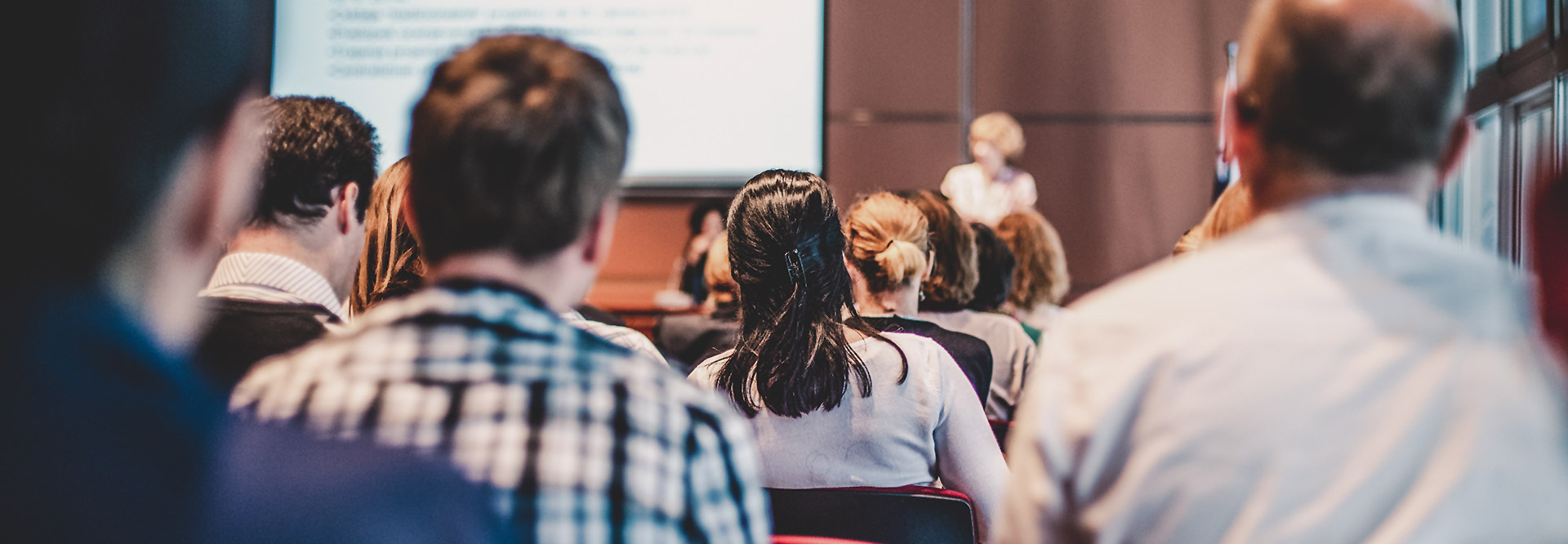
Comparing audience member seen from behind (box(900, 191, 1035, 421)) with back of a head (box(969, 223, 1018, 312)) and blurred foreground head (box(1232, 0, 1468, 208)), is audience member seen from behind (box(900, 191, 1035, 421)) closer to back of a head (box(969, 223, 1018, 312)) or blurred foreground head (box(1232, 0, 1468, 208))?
back of a head (box(969, 223, 1018, 312))

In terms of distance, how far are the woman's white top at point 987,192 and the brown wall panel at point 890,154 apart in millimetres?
457

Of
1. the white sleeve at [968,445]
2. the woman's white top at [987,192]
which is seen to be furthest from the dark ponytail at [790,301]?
the woman's white top at [987,192]

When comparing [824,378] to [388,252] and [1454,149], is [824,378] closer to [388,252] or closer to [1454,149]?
[388,252]

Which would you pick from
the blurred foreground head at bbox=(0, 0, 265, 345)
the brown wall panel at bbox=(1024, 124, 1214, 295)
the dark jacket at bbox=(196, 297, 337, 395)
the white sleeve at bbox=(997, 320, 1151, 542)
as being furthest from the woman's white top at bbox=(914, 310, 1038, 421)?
the brown wall panel at bbox=(1024, 124, 1214, 295)

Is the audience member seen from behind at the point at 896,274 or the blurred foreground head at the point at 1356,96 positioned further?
the audience member seen from behind at the point at 896,274

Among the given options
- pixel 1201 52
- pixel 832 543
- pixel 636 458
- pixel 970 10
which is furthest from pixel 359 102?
pixel 636 458

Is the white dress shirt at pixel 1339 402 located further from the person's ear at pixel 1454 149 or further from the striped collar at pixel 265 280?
the striped collar at pixel 265 280

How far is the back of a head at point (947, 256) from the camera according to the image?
2.82 metres

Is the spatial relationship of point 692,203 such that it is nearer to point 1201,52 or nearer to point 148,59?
point 1201,52

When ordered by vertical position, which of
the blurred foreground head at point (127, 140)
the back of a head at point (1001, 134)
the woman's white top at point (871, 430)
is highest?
the back of a head at point (1001, 134)

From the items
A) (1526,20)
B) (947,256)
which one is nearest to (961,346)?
(947,256)

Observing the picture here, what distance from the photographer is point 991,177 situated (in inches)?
203

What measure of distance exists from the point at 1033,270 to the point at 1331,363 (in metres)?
2.82

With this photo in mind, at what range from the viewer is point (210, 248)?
0.60 meters
